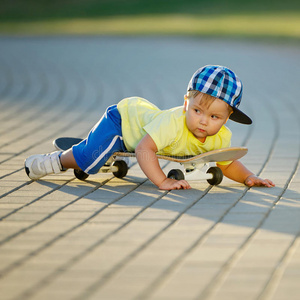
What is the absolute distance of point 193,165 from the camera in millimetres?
4906

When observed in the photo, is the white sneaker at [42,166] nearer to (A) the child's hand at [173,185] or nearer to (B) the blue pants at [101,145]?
(B) the blue pants at [101,145]

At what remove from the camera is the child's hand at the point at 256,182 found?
15.9 feet

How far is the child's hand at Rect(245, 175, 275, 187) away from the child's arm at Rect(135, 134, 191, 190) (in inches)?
18.7

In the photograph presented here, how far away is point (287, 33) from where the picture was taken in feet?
72.8

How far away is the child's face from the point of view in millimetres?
4598

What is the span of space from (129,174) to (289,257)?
2166 mm

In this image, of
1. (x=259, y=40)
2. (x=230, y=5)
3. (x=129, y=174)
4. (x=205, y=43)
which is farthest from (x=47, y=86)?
(x=230, y=5)

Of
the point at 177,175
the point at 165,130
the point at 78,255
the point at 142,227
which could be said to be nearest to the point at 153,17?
the point at 177,175

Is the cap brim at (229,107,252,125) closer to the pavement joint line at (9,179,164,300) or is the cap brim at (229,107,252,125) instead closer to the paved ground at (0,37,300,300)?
the paved ground at (0,37,300,300)

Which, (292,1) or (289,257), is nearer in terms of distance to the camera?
(289,257)

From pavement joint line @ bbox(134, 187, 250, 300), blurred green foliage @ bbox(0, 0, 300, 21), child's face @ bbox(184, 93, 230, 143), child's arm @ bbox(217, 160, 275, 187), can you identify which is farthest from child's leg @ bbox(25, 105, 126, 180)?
blurred green foliage @ bbox(0, 0, 300, 21)

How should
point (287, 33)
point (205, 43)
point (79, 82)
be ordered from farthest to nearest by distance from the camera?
point (287, 33)
point (205, 43)
point (79, 82)

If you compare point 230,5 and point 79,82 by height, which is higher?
point 230,5

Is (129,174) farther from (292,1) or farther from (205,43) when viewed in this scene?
(292,1)
